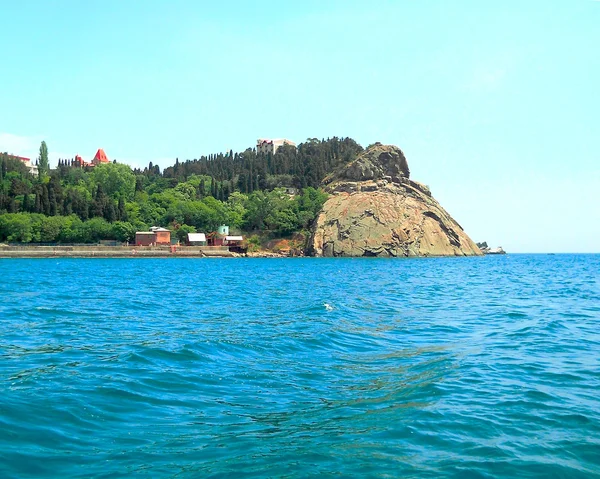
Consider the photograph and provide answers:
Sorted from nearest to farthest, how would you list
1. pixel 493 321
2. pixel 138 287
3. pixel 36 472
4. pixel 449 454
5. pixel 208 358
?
1. pixel 36 472
2. pixel 449 454
3. pixel 208 358
4. pixel 493 321
5. pixel 138 287

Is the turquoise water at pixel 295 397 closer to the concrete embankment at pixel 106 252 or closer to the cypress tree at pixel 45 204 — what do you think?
the concrete embankment at pixel 106 252

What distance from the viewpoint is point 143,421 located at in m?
8.77

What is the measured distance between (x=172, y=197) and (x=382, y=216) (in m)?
53.8

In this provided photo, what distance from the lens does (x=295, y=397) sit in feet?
33.7

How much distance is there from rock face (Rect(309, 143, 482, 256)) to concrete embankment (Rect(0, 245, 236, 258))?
96.4ft

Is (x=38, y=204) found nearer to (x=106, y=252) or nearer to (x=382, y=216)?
(x=106, y=252)

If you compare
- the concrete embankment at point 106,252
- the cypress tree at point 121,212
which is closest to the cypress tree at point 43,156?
the cypress tree at point 121,212

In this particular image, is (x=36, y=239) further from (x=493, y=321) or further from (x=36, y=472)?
(x=36, y=472)

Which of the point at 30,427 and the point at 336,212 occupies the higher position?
the point at 336,212

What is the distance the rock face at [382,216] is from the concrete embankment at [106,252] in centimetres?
2937

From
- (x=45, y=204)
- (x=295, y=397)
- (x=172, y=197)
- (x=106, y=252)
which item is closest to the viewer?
(x=295, y=397)

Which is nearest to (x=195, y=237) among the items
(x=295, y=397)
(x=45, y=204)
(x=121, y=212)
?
(x=121, y=212)

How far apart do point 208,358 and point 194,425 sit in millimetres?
5070

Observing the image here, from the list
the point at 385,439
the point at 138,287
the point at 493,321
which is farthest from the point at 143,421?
the point at 138,287
